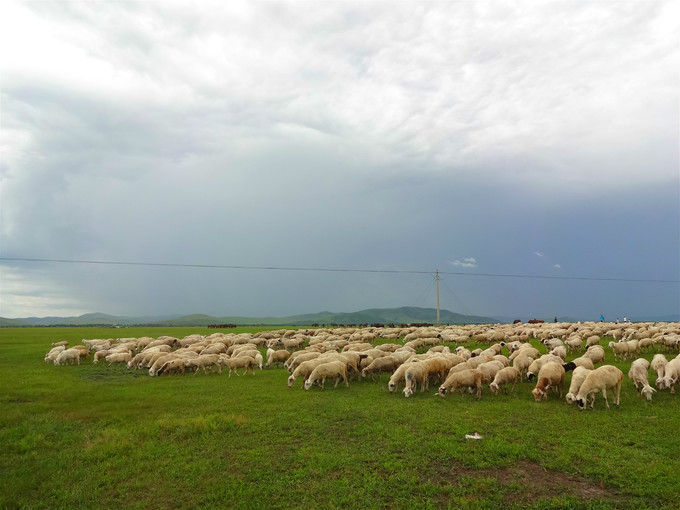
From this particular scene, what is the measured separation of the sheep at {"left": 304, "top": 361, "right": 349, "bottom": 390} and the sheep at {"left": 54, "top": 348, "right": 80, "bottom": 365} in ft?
64.4

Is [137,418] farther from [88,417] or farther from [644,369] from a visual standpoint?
[644,369]

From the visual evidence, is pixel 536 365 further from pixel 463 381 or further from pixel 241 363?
pixel 241 363

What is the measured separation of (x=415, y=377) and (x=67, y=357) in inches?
986

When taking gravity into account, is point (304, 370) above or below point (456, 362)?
below

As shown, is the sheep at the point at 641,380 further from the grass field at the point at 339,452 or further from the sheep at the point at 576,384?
the sheep at the point at 576,384

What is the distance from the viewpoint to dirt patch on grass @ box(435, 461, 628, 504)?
812 cm

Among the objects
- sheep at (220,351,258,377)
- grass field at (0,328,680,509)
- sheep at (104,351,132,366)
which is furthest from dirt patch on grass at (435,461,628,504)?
sheep at (104,351,132,366)

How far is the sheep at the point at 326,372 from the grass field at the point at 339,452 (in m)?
1.62

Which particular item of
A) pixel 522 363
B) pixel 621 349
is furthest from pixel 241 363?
pixel 621 349

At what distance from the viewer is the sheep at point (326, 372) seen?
18.2 meters

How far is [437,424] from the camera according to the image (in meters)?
12.4

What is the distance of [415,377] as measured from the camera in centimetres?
1692

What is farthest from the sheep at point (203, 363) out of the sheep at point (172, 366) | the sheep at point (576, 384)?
the sheep at point (576, 384)

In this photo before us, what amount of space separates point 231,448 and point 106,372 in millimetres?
17752
